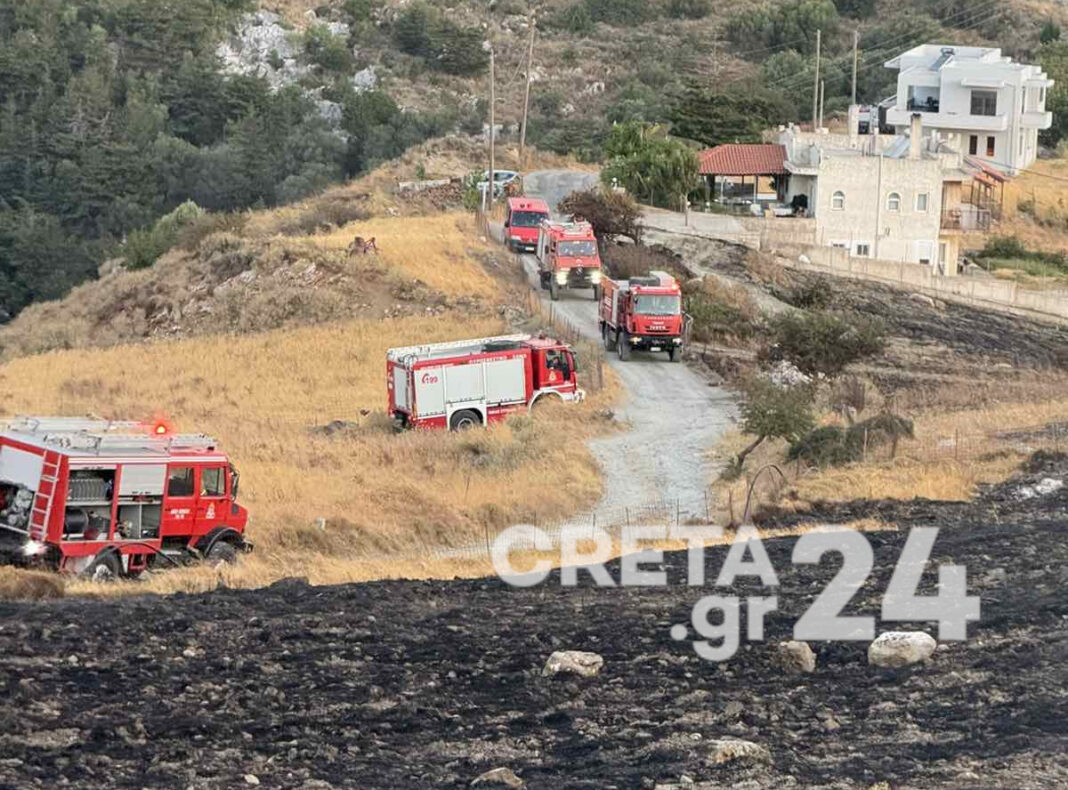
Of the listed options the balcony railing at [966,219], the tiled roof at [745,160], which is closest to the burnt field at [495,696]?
the tiled roof at [745,160]

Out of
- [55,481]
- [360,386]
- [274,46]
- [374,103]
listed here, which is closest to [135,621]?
[55,481]

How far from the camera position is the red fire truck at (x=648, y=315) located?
51469 millimetres

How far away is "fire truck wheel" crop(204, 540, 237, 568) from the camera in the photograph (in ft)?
89.0

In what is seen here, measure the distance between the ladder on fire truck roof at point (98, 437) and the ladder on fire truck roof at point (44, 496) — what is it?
0.37 meters

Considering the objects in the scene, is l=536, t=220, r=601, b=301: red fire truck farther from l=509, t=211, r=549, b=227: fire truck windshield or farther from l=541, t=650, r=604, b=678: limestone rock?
l=541, t=650, r=604, b=678: limestone rock

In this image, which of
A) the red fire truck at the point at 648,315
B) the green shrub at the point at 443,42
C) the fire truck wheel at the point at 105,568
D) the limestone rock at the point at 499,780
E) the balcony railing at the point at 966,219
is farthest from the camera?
the green shrub at the point at 443,42

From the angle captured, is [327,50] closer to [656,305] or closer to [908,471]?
[656,305]

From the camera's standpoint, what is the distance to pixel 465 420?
139 ft

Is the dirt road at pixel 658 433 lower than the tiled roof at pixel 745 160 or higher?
lower

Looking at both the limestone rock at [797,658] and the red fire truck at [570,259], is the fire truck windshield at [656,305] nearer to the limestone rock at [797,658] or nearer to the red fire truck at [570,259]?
the red fire truck at [570,259]

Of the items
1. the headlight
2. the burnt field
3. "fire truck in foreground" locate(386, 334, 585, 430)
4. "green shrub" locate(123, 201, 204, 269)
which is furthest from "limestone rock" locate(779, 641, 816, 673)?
"green shrub" locate(123, 201, 204, 269)

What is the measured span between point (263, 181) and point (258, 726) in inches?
4460

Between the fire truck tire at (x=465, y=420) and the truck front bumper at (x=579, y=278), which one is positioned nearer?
the fire truck tire at (x=465, y=420)

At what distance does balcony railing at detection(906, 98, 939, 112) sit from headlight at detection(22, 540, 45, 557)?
8059 centimetres
